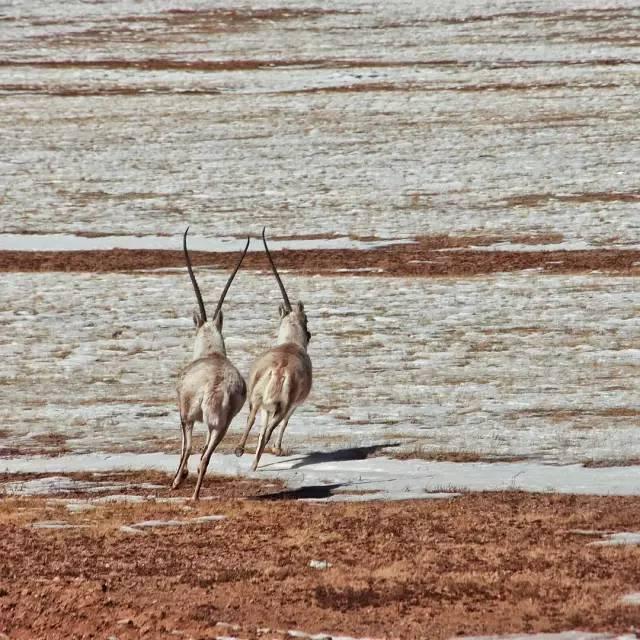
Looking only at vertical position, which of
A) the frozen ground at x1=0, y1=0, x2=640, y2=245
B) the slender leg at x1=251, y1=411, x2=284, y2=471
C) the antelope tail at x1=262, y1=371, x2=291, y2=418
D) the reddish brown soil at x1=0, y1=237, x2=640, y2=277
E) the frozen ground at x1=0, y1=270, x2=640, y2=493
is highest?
the antelope tail at x1=262, y1=371, x2=291, y2=418

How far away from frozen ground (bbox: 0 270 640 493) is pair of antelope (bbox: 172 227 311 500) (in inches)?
32.8

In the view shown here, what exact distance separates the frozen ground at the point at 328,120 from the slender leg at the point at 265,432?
16747 mm

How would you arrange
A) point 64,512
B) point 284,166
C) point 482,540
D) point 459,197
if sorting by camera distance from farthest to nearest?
point 284,166, point 459,197, point 64,512, point 482,540

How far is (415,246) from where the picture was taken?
99.8ft

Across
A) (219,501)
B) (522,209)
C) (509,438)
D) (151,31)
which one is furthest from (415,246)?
(151,31)

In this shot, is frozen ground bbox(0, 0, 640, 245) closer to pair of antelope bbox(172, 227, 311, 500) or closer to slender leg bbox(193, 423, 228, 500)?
pair of antelope bbox(172, 227, 311, 500)

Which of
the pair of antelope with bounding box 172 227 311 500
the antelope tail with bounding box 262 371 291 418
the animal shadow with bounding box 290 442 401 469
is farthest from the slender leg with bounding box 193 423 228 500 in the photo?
the animal shadow with bounding box 290 442 401 469

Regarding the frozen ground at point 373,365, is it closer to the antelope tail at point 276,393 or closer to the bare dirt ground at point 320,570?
the antelope tail at point 276,393

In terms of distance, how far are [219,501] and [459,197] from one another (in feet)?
78.5

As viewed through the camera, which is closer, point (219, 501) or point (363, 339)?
point (219, 501)

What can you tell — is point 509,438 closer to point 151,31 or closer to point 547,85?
point 547,85

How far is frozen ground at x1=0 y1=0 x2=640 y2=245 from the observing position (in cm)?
3453

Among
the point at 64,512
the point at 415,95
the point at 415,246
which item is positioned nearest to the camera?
the point at 64,512

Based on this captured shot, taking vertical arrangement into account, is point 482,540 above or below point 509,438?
above
